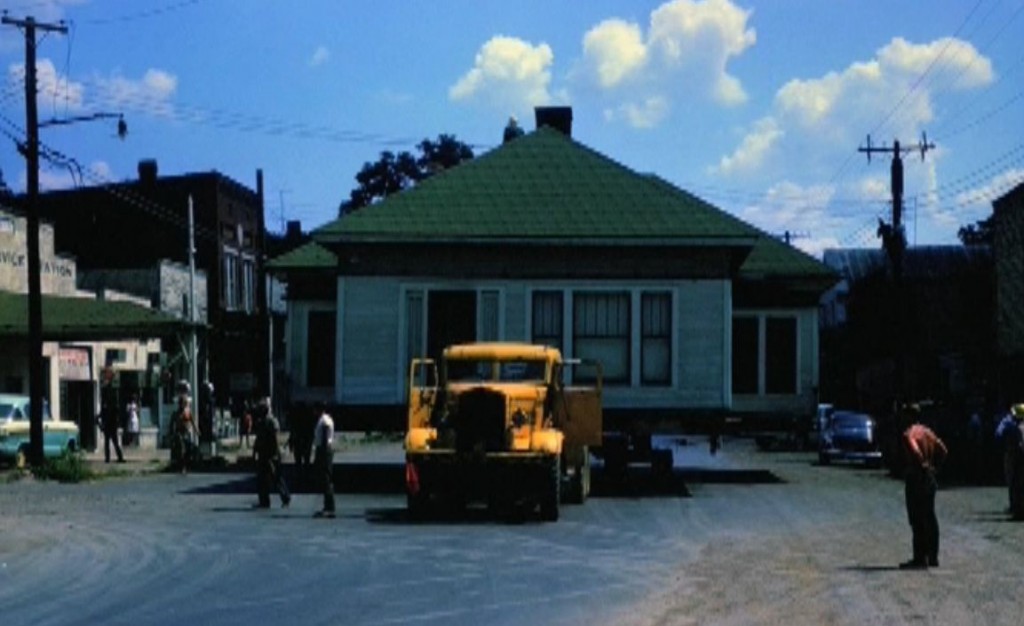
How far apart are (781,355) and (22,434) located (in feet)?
62.6

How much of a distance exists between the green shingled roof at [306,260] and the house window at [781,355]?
33.8 feet

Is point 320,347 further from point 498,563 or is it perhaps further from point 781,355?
point 498,563

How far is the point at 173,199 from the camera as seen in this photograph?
82500mm

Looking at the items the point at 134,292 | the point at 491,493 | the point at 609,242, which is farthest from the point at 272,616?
the point at 134,292

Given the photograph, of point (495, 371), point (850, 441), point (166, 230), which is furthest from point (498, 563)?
point (166, 230)

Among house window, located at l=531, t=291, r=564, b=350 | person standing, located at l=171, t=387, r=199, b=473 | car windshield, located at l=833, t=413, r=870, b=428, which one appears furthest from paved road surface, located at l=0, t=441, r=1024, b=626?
car windshield, located at l=833, t=413, r=870, b=428

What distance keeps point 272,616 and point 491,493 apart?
12.1 meters

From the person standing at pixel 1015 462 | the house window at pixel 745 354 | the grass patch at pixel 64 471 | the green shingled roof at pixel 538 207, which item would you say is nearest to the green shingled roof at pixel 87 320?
the grass patch at pixel 64 471

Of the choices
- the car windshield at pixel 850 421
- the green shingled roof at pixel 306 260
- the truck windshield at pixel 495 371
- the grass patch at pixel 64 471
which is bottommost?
the grass patch at pixel 64 471

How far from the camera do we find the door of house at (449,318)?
3650 centimetres

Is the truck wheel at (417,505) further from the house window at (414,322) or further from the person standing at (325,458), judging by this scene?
the house window at (414,322)

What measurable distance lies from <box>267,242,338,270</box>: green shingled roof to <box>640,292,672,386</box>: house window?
25.1 feet

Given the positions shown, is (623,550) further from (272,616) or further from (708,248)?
(708,248)

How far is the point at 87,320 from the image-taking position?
45.9 m
